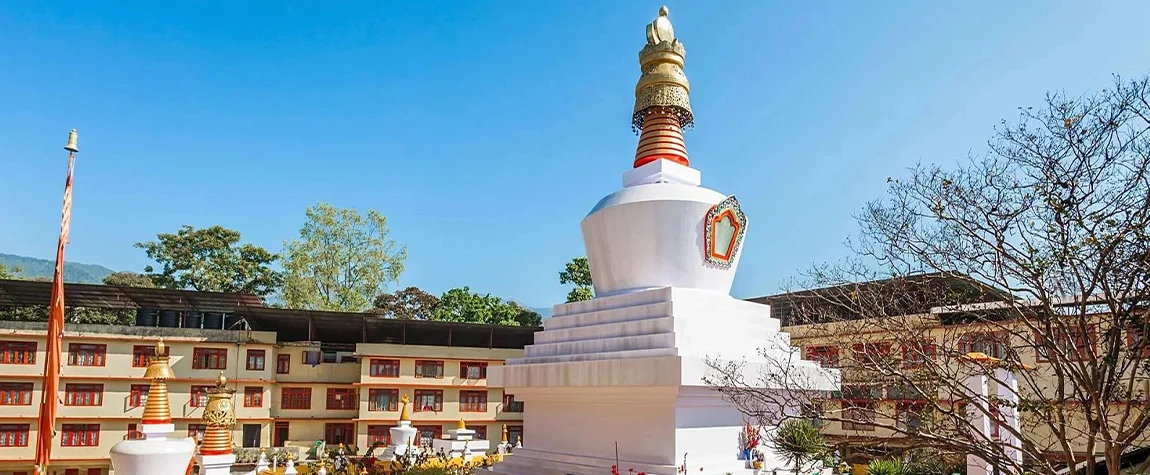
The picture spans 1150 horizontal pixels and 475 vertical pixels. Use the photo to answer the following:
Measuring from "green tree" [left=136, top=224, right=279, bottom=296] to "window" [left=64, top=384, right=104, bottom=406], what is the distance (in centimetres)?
1559

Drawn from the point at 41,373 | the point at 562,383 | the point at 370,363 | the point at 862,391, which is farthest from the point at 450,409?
the point at 862,391

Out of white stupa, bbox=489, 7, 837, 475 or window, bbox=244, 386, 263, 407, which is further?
window, bbox=244, 386, 263, 407

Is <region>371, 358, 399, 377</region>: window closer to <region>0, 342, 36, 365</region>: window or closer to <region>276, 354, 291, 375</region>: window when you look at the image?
<region>276, 354, 291, 375</region>: window

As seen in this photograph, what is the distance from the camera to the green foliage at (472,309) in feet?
120

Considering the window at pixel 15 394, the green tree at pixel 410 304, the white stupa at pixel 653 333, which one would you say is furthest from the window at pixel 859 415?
the green tree at pixel 410 304

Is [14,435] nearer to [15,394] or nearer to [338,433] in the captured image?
[15,394]

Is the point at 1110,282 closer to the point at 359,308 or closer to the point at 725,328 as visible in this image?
the point at 725,328

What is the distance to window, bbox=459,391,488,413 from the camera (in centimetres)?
2842

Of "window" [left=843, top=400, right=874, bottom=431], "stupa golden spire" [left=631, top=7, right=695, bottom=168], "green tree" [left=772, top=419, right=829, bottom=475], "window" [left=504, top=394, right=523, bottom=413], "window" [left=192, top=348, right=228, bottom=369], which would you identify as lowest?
"window" [left=504, top=394, right=523, bottom=413]

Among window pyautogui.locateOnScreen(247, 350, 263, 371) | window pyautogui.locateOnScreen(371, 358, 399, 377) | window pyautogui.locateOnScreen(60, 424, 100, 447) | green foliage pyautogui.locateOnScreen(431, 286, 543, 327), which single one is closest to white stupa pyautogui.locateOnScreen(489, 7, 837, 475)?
window pyautogui.locateOnScreen(371, 358, 399, 377)

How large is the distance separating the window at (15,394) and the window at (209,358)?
4.37m

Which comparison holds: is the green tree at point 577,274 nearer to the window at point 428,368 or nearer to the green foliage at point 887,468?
the window at point 428,368

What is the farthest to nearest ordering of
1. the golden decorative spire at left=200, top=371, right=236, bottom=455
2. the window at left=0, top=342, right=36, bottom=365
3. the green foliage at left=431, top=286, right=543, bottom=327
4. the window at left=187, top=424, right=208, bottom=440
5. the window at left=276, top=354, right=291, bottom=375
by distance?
1. the green foliage at left=431, top=286, right=543, bottom=327
2. the window at left=276, top=354, right=291, bottom=375
3. the window at left=187, top=424, right=208, bottom=440
4. the window at left=0, top=342, right=36, bottom=365
5. the golden decorative spire at left=200, top=371, right=236, bottom=455

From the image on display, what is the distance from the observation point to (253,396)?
26.2m
